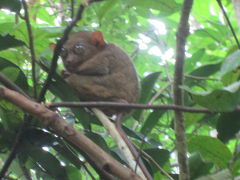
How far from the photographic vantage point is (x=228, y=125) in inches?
59.7

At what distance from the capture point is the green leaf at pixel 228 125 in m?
1.51

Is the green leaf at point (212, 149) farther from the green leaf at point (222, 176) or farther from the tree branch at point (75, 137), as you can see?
the tree branch at point (75, 137)

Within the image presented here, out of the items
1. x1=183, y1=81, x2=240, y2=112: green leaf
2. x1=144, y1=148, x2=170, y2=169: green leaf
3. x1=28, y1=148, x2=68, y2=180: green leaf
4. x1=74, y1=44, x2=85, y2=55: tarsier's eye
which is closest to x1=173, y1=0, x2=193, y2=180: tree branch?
x1=183, y1=81, x2=240, y2=112: green leaf

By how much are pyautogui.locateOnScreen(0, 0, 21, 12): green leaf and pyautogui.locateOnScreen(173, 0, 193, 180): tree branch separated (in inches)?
29.8

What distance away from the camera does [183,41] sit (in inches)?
43.6

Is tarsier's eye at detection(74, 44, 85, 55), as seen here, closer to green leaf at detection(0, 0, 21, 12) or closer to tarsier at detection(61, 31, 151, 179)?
tarsier at detection(61, 31, 151, 179)

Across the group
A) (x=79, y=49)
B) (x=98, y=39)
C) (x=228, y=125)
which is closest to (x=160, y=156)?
(x=228, y=125)

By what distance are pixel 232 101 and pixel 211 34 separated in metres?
1.96

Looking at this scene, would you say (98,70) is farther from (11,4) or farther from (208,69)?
(11,4)

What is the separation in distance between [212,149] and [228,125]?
165 millimetres

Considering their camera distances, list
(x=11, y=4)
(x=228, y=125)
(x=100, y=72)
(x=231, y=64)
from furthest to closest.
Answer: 1. (x=100, y=72)
2. (x=11, y=4)
3. (x=228, y=125)
4. (x=231, y=64)

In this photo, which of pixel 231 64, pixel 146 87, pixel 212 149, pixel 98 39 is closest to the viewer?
pixel 231 64

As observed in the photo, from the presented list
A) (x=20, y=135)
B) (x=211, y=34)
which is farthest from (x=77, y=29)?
(x=211, y=34)

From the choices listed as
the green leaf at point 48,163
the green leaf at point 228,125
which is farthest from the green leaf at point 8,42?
the green leaf at point 228,125
